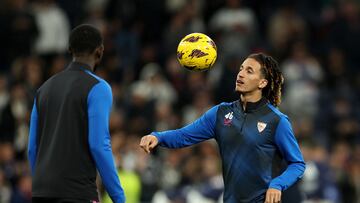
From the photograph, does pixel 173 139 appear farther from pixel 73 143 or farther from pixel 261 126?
pixel 73 143

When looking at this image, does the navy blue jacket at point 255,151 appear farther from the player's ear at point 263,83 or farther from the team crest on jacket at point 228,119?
the player's ear at point 263,83

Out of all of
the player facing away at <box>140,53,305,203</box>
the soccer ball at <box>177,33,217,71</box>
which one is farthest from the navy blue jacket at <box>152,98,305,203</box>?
the soccer ball at <box>177,33,217,71</box>

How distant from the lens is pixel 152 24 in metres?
18.1

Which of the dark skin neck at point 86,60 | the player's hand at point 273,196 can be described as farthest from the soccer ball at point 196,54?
the player's hand at point 273,196

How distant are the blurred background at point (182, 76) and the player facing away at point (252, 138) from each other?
6.28 m

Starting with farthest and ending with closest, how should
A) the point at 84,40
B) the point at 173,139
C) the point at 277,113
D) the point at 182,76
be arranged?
the point at 182,76, the point at 173,139, the point at 277,113, the point at 84,40

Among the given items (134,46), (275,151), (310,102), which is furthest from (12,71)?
(275,151)

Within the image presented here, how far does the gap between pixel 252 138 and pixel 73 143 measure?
1.51 m

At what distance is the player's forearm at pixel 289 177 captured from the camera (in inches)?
278

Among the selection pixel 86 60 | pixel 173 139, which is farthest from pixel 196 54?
pixel 86 60

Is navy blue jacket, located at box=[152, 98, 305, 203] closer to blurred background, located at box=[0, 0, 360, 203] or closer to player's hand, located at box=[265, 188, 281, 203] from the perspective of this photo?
player's hand, located at box=[265, 188, 281, 203]

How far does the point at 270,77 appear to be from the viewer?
7633 millimetres

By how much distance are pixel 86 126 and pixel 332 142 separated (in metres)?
10.8

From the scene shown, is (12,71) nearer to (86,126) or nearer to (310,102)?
(310,102)
